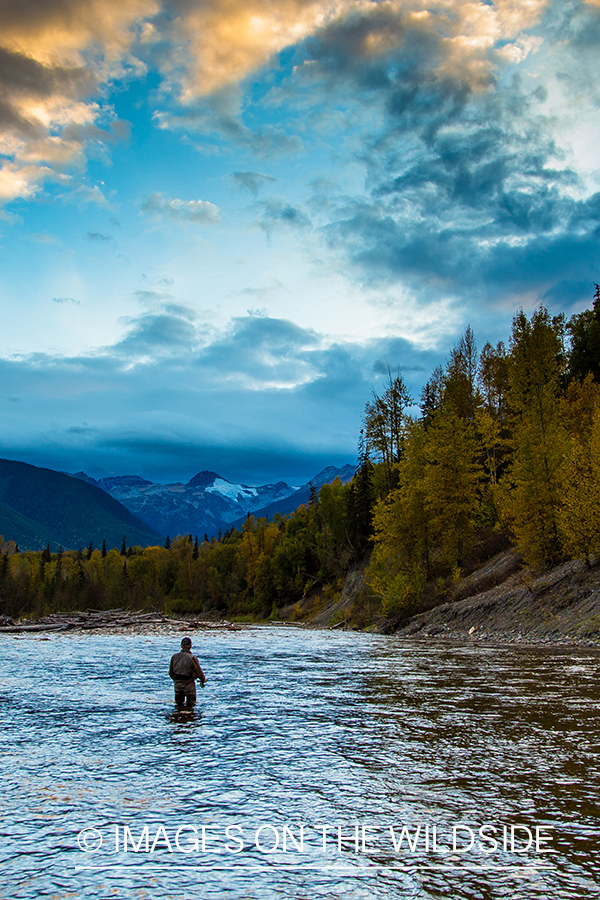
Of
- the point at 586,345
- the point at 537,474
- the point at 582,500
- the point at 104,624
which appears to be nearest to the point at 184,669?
the point at 582,500

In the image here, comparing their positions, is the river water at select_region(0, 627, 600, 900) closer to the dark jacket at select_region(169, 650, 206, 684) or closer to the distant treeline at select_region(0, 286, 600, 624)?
the dark jacket at select_region(169, 650, 206, 684)

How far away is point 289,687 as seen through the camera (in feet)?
70.7

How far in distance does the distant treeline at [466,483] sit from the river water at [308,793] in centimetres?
2307

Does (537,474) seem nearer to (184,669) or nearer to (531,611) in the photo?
(531,611)

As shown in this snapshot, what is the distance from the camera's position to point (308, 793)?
973 cm

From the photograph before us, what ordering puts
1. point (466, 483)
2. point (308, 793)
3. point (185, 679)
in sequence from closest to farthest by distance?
point (308, 793), point (185, 679), point (466, 483)

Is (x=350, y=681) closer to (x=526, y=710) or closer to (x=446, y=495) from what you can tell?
(x=526, y=710)

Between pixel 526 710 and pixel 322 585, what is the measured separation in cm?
10789

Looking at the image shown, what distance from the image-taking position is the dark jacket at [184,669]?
1759 centimetres

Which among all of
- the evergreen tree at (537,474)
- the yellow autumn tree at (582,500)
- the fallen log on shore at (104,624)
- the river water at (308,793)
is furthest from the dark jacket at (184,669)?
the fallen log on shore at (104,624)

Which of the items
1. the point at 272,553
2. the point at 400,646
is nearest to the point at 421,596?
the point at 400,646

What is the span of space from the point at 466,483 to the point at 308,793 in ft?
154

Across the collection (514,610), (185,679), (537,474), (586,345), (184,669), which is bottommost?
(185,679)

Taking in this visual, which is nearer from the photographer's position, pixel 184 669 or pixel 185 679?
pixel 185 679
